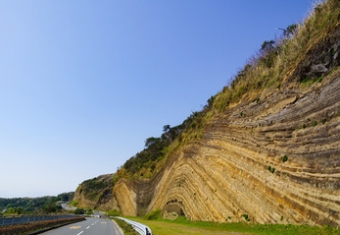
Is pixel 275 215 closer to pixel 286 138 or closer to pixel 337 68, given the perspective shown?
pixel 286 138

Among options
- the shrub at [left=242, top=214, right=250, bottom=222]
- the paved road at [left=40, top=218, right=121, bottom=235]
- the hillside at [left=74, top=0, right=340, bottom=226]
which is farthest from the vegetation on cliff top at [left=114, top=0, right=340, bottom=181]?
the paved road at [left=40, top=218, right=121, bottom=235]

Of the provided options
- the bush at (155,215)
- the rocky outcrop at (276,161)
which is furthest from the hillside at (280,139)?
the bush at (155,215)

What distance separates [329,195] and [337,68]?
5684mm

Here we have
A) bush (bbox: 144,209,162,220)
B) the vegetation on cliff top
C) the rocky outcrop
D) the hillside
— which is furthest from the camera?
bush (bbox: 144,209,162,220)

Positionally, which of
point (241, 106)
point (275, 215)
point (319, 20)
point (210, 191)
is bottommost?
point (275, 215)

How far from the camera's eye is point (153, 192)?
47.8 meters

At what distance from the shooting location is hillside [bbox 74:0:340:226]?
41.1 ft

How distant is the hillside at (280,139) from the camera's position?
12531 mm

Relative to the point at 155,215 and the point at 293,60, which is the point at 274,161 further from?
the point at 155,215

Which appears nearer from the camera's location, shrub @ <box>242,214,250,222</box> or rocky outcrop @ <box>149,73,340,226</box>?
rocky outcrop @ <box>149,73,340,226</box>

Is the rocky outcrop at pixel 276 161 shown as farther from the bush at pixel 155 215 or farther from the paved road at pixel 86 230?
the bush at pixel 155 215

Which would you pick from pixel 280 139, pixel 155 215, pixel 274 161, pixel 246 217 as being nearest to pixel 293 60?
pixel 280 139

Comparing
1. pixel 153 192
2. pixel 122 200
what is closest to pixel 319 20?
pixel 153 192

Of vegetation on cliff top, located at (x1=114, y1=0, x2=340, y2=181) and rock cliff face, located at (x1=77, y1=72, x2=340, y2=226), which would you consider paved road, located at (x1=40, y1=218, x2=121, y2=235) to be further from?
vegetation on cliff top, located at (x1=114, y1=0, x2=340, y2=181)
